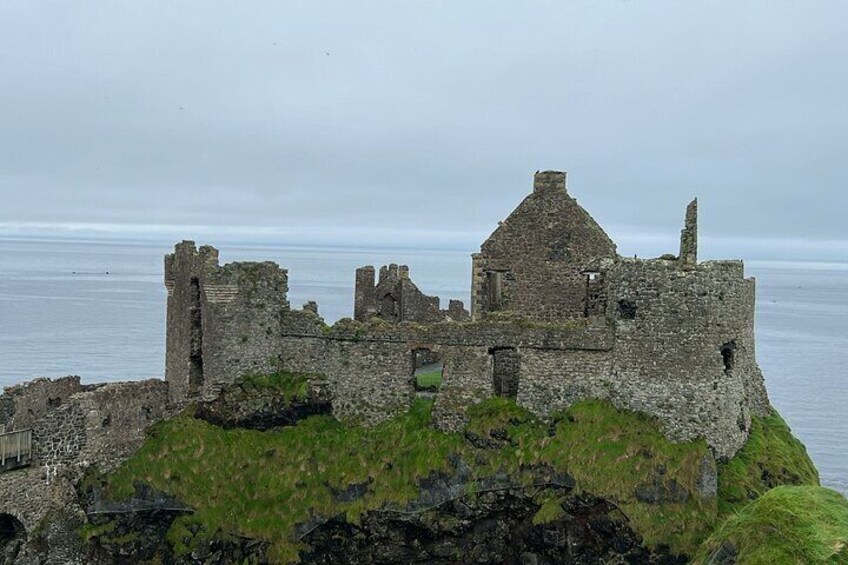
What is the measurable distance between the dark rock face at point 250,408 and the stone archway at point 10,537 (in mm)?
5633

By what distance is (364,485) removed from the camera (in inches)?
920

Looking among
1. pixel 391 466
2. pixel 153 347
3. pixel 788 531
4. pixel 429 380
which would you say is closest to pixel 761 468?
pixel 788 531

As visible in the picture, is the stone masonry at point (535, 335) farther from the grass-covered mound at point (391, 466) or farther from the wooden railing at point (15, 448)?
the wooden railing at point (15, 448)

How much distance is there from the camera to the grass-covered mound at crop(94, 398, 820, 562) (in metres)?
22.1

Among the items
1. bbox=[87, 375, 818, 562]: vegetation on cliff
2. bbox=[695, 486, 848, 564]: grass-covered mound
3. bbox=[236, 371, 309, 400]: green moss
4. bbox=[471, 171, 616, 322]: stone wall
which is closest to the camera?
bbox=[695, 486, 848, 564]: grass-covered mound

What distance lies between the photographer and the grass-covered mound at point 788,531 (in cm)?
1681

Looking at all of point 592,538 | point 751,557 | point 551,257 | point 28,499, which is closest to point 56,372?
point 28,499

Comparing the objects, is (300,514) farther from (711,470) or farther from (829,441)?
(829,441)

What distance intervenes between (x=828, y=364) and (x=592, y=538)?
221ft

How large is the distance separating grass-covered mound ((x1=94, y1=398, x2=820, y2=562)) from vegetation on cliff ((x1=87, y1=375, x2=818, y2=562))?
0.10 ft

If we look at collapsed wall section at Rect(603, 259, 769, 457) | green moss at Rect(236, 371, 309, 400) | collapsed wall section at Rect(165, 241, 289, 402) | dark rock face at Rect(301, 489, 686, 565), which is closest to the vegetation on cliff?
green moss at Rect(236, 371, 309, 400)

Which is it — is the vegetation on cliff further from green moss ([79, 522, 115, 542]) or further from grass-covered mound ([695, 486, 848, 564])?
grass-covered mound ([695, 486, 848, 564])

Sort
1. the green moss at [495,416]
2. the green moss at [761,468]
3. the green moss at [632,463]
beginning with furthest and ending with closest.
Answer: the green moss at [495,416], the green moss at [761,468], the green moss at [632,463]

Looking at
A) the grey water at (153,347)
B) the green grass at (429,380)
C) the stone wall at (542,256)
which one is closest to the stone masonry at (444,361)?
the stone wall at (542,256)
